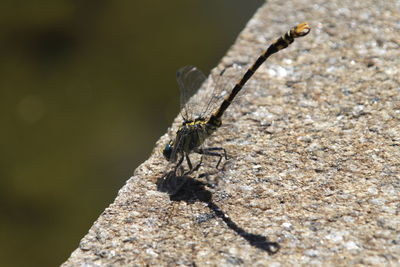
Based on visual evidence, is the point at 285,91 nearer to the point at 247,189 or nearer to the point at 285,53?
the point at 285,53

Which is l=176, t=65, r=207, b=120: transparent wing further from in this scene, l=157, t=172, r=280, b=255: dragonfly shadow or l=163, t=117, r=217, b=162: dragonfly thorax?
l=157, t=172, r=280, b=255: dragonfly shadow

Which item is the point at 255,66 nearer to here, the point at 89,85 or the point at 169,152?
the point at 169,152

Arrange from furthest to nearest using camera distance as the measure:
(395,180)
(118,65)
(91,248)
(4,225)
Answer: (118,65), (4,225), (395,180), (91,248)

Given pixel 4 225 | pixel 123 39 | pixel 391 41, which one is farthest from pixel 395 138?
pixel 123 39

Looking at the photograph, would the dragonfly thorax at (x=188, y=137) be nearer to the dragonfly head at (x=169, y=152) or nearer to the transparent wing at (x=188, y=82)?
the dragonfly head at (x=169, y=152)

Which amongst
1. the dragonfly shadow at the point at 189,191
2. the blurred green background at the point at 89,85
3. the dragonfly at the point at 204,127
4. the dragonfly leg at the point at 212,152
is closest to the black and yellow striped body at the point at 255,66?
the dragonfly at the point at 204,127
